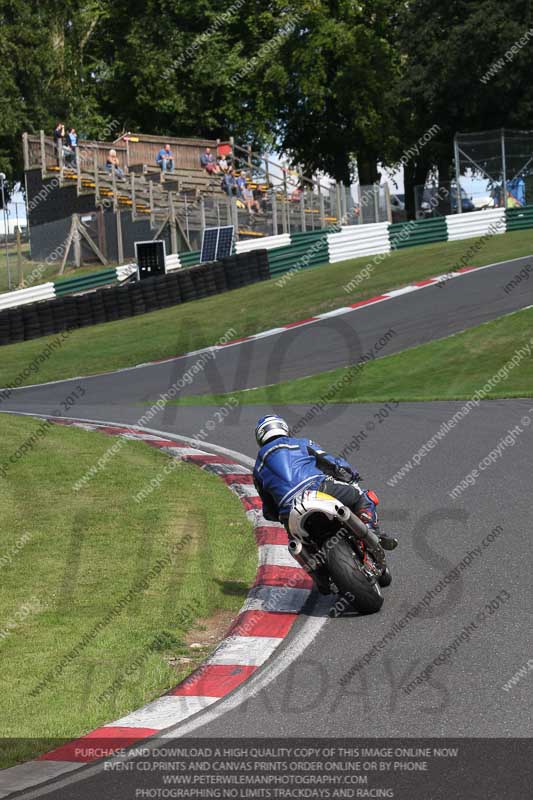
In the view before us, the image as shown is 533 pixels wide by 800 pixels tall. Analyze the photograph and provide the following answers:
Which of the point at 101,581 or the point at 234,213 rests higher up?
the point at 234,213

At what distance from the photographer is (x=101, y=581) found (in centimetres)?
823

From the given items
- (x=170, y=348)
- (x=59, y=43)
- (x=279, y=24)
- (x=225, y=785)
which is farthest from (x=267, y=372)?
(x=59, y=43)

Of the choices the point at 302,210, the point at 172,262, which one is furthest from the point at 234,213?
the point at 172,262

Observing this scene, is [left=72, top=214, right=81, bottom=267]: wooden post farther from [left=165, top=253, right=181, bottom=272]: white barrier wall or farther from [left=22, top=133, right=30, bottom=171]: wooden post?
[left=22, top=133, right=30, bottom=171]: wooden post

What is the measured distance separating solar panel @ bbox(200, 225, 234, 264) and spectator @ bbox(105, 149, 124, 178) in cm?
607

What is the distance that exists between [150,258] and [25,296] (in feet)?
12.4

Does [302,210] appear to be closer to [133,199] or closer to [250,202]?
[250,202]

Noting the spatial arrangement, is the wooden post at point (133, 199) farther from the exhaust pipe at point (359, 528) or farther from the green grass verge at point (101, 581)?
the exhaust pipe at point (359, 528)

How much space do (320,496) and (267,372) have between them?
46.8 ft

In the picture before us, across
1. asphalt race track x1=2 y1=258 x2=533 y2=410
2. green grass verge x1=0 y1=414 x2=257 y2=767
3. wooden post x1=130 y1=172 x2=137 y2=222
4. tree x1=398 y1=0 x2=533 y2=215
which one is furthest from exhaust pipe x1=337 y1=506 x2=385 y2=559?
tree x1=398 y1=0 x2=533 y2=215

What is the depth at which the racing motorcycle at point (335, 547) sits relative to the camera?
709cm

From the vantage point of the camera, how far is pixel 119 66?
52.5 metres

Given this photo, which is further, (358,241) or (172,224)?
(172,224)

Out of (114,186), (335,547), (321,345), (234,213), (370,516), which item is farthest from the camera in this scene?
(114,186)
